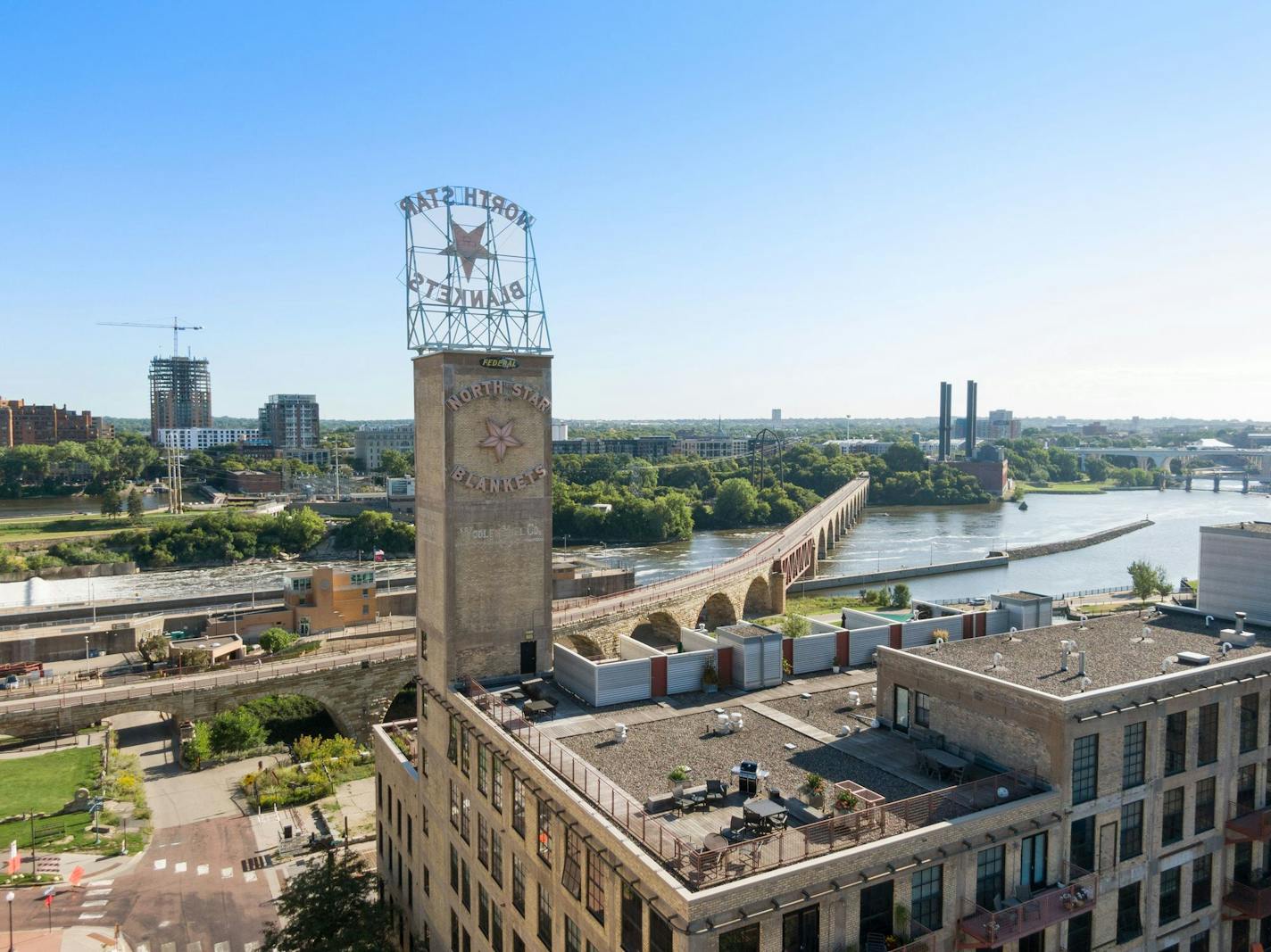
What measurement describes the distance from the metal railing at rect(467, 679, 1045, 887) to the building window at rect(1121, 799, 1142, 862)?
2.89 m

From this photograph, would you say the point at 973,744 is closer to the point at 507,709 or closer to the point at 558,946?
the point at 558,946

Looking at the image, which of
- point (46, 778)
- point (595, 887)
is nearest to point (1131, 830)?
point (595, 887)

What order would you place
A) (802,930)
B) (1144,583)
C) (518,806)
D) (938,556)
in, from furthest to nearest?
(938,556), (1144,583), (518,806), (802,930)

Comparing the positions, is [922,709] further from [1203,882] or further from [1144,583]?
[1144,583]

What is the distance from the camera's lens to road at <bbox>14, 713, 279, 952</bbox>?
33000 millimetres

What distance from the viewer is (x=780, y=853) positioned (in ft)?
55.3

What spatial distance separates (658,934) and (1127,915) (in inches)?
505

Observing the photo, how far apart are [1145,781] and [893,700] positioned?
6.21m

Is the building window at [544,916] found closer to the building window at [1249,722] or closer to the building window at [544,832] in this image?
the building window at [544,832]

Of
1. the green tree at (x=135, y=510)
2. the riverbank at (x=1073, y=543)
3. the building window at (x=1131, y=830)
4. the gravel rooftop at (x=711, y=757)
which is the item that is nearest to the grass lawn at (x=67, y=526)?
the green tree at (x=135, y=510)

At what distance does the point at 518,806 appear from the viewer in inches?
907

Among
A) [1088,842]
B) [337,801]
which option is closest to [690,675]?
[1088,842]

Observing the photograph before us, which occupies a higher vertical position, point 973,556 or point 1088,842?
point 1088,842

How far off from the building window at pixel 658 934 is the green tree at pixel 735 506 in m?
157
